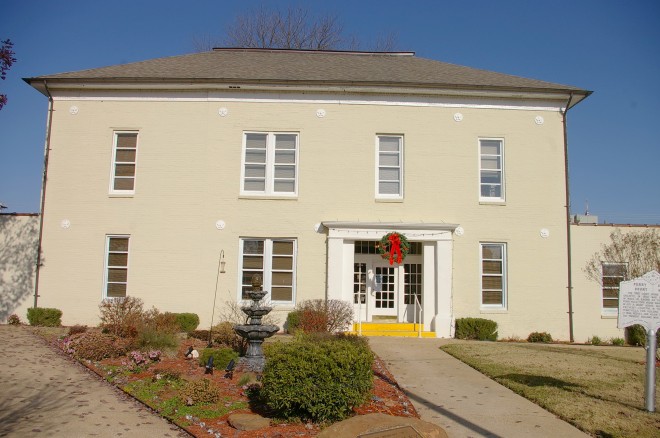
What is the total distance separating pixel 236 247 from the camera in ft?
59.2

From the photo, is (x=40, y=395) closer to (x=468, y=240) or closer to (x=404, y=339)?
(x=404, y=339)

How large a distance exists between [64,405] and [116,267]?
405 inches

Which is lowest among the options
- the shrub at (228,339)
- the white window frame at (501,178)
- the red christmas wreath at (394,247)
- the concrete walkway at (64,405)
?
the concrete walkway at (64,405)

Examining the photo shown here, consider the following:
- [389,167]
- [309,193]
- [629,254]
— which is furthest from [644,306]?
[309,193]

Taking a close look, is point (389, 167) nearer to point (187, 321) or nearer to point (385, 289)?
point (385, 289)

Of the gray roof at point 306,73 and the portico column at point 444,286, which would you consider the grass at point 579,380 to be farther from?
the gray roof at point 306,73

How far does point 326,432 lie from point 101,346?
674 centimetres

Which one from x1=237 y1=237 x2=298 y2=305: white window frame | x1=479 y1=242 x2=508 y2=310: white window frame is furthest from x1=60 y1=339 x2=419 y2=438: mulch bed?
x1=479 y1=242 x2=508 y2=310: white window frame

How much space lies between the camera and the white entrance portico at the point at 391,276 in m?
17.7

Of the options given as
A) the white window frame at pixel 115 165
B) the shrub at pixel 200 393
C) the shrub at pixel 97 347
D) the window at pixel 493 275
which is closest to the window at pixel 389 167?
the window at pixel 493 275

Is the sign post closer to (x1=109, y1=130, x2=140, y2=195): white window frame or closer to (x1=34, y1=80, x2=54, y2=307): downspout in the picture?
(x1=109, y1=130, x2=140, y2=195): white window frame

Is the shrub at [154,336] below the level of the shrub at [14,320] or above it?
above

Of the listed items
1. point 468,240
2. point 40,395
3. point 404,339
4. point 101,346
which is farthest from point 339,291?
point 40,395

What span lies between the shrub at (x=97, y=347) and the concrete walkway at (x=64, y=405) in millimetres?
328
